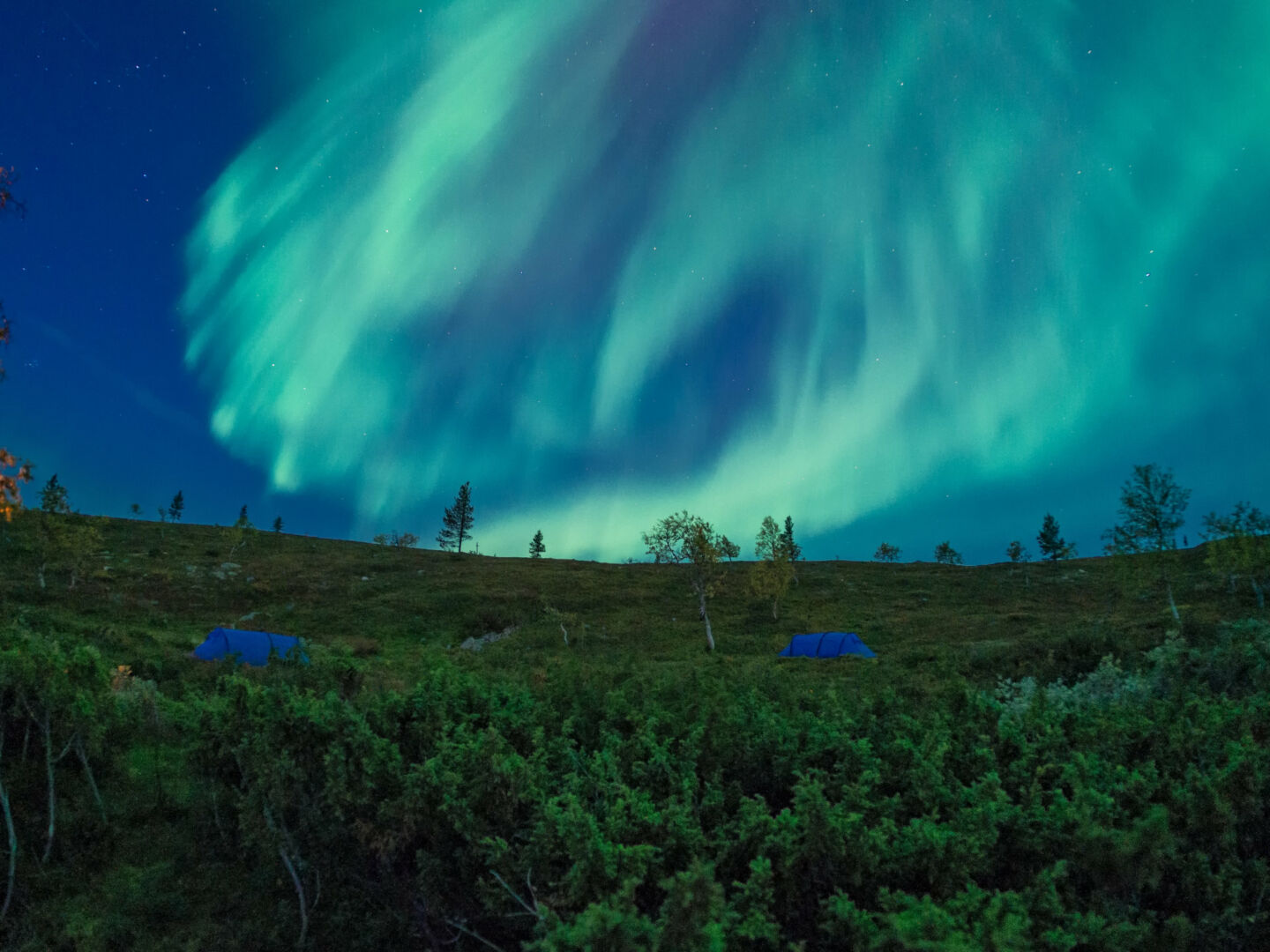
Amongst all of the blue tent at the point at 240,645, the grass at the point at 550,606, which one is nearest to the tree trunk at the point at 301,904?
the grass at the point at 550,606

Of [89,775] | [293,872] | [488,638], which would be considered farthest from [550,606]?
[293,872]

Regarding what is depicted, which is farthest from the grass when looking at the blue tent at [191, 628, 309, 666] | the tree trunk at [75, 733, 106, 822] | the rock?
the tree trunk at [75, 733, 106, 822]

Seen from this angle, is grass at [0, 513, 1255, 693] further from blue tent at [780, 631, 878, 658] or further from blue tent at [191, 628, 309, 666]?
blue tent at [191, 628, 309, 666]

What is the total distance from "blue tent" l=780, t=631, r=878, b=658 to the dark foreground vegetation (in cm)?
2854

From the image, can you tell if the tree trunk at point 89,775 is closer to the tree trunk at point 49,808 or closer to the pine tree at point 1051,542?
the tree trunk at point 49,808

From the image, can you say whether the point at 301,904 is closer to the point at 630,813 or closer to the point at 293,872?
the point at 293,872

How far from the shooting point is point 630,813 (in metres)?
3.92

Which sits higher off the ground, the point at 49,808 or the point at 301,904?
the point at 49,808

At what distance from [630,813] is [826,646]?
38489 millimetres

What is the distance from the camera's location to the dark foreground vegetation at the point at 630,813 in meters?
3.29

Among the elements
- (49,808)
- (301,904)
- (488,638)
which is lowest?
(301,904)

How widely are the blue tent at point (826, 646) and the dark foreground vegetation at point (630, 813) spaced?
93.6ft

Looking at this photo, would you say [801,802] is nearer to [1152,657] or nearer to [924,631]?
[1152,657]

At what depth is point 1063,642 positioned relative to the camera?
21469 millimetres
